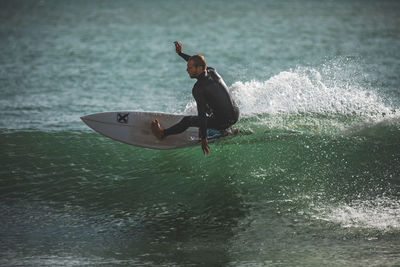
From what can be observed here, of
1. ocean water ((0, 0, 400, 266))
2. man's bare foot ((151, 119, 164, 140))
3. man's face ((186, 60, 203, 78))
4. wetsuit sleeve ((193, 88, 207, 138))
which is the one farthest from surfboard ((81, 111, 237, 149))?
man's face ((186, 60, 203, 78))

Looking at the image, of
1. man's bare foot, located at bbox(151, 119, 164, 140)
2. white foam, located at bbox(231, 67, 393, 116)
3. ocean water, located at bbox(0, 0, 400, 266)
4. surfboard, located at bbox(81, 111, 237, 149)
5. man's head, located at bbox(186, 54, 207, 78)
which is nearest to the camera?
ocean water, located at bbox(0, 0, 400, 266)

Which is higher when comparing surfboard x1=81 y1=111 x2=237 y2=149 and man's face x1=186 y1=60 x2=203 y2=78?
man's face x1=186 y1=60 x2=203 y2=78

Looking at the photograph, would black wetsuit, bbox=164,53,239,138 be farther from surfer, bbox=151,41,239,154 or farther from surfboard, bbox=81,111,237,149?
surfboard, bbox=81,111,237,149

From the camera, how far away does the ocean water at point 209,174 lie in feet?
21.4

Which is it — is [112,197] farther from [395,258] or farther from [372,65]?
[372,65]

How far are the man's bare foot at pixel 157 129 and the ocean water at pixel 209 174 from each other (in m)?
0.70

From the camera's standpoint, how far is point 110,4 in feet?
129

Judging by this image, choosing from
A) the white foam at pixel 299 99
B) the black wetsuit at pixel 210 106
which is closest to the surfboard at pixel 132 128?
the black wetsuit at pixel 210 106

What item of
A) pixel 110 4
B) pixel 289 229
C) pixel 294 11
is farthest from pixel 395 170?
pixel 110 4

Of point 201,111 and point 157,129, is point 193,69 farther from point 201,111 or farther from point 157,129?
point 157,129

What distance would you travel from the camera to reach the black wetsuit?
762 centimetres

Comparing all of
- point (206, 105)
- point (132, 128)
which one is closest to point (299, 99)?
point (206, 105)

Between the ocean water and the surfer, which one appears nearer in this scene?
the ocean water

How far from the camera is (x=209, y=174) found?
28.9 ft
